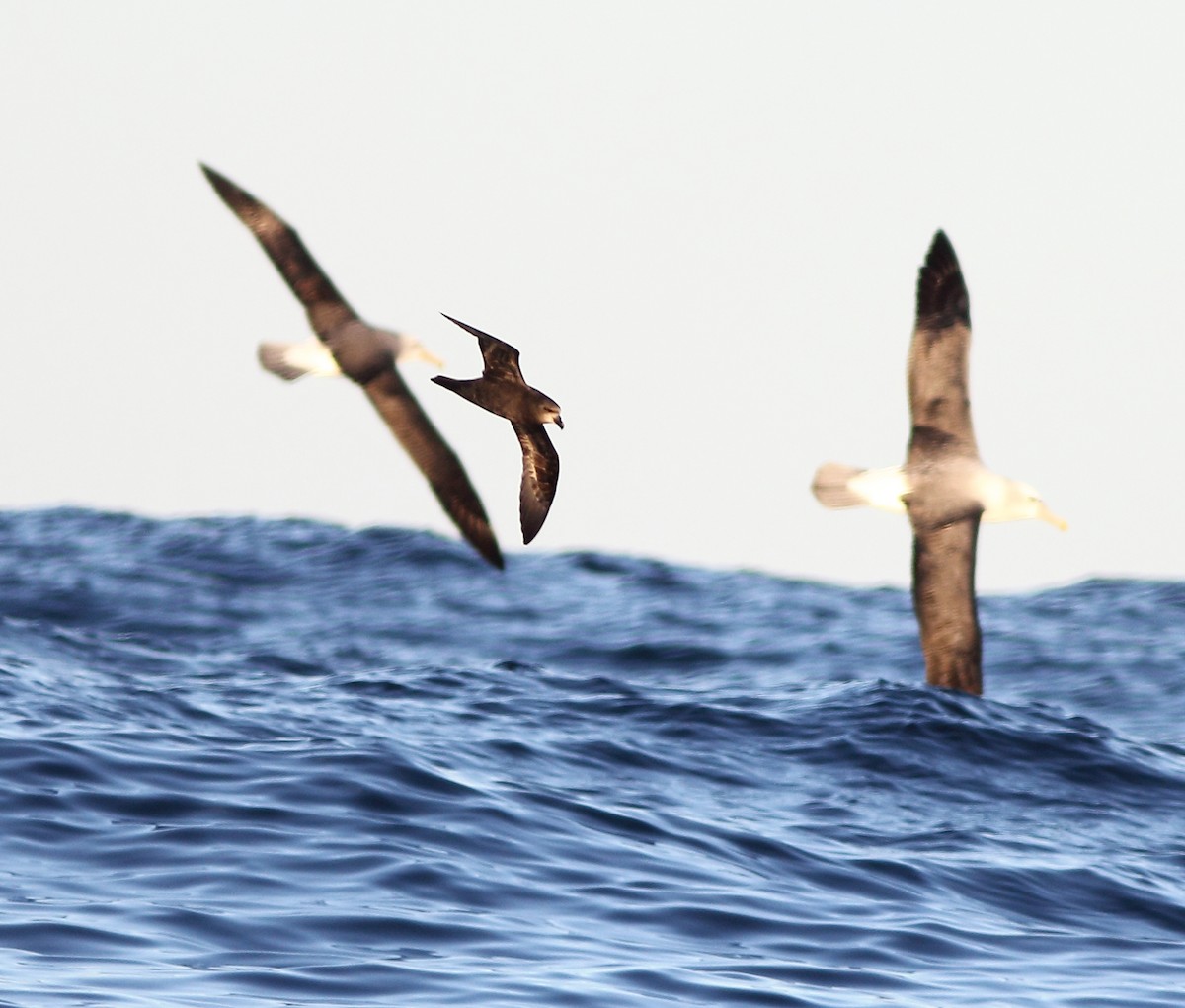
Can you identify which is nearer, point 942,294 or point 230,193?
point 230,193

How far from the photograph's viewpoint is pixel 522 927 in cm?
936

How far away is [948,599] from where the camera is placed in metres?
13.2

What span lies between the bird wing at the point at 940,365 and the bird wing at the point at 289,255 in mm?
3757

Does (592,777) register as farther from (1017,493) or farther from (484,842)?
(1017,493)

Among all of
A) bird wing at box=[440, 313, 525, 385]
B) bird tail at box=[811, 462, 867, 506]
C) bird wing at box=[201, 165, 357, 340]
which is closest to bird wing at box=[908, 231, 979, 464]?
bird tail at box=[811, 462, 867, 506]

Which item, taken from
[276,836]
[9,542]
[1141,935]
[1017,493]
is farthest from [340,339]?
[9,542]

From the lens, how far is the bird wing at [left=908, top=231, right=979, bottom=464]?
39.2 ft

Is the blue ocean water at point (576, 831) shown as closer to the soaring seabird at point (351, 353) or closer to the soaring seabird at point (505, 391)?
the soaring seabird at point (351, 353)

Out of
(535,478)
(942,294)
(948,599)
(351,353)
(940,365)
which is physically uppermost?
(942,294)

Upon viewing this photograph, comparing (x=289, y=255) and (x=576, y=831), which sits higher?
(x=289, y=255)

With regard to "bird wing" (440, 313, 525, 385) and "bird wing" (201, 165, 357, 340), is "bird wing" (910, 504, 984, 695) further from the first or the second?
"bird wing" (440, 313, 525, 385)

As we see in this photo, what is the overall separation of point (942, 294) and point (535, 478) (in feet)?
18.5

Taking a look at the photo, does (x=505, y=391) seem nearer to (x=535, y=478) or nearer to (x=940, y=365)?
(x=535, y=478)

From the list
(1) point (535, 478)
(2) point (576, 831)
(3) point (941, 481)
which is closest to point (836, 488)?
(3) point (941, 481)
